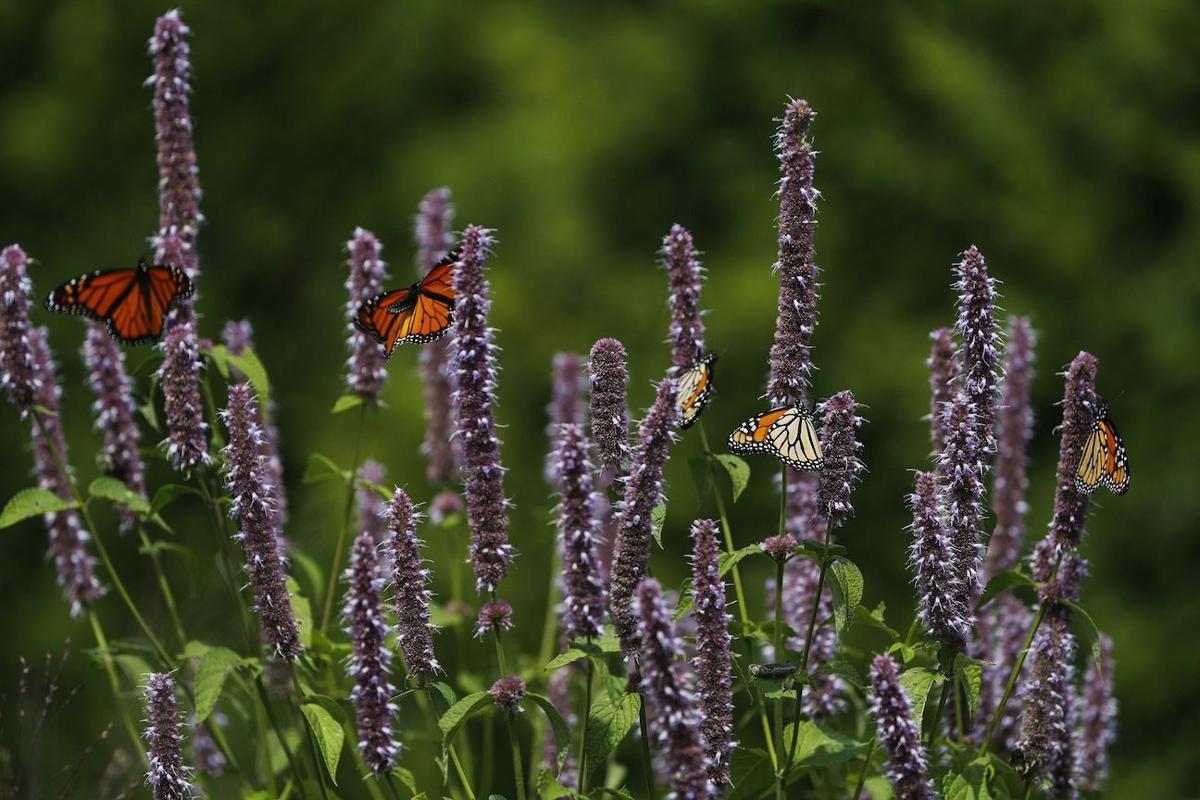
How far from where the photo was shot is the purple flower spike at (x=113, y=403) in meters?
4.54

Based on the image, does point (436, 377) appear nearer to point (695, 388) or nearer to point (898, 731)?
point (695, 388)

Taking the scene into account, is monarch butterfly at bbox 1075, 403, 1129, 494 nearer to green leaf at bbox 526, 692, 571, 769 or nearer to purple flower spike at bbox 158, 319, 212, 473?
green leaf at bbox 526, 692, 571, 769

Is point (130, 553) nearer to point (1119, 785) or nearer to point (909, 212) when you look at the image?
point (909, 212)

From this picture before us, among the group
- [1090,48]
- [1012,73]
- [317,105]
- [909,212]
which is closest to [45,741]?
[317,105]

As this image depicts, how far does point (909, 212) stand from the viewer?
10.2 meters

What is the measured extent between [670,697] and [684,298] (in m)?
1.53

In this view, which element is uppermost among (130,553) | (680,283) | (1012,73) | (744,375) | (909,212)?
(1012,73)

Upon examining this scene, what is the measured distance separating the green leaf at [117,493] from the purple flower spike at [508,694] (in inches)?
58.2

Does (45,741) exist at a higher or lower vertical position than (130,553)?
lower

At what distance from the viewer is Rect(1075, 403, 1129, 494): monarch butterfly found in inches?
145

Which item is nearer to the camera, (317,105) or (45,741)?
(45,741)

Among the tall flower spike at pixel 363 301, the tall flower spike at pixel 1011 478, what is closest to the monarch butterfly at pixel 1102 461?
the tall flower spike at pixel 1011 478

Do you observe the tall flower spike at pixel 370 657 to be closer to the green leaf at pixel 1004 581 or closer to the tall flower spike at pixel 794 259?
the tall flower spike at pixel 794 259

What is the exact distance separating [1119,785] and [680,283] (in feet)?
24.0
